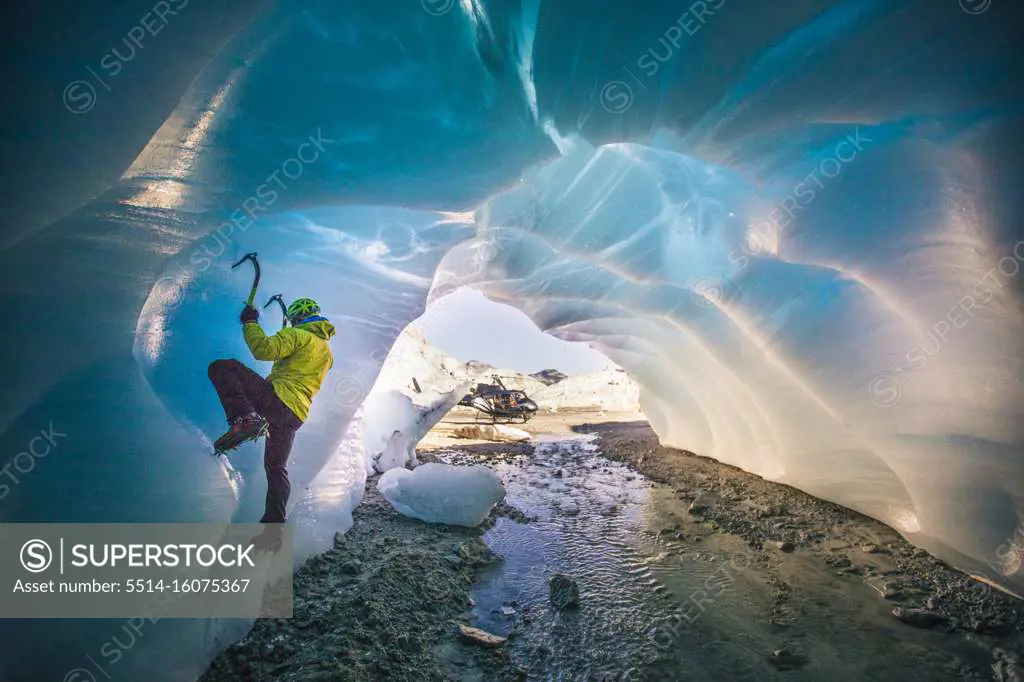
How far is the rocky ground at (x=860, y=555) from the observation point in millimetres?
2990

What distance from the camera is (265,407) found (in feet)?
9.25

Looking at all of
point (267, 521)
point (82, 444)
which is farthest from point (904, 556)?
point (82, 444)

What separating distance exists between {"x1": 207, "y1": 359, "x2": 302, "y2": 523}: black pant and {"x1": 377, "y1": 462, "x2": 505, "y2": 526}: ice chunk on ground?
2316mm

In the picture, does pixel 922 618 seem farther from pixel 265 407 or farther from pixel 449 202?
pixel 449 202

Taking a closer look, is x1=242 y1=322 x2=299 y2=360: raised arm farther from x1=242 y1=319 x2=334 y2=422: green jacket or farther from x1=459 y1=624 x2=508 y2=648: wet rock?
x1=459 y1=624 x2=508 y2=648: wet rock

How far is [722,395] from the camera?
9359mm

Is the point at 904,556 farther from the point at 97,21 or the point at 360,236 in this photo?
the point at 97,21

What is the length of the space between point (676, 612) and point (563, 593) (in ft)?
2.87

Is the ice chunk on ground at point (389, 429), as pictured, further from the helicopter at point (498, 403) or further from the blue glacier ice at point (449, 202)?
the helicopter at point (498, 403)

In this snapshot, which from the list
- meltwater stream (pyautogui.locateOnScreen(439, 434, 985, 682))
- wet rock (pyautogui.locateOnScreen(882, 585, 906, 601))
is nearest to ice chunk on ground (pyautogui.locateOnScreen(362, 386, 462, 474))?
meltwater stream (pyautogui.locateOnScreen(439, 434, 985, 682))

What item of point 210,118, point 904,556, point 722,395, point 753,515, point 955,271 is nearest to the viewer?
point 210,118

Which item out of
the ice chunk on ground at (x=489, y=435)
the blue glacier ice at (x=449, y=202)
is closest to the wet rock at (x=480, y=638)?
the blue glacier ice at (x=449, y=202)

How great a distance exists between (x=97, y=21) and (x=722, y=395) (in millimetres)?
10372

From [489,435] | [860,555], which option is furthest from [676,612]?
[489,435]
